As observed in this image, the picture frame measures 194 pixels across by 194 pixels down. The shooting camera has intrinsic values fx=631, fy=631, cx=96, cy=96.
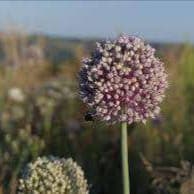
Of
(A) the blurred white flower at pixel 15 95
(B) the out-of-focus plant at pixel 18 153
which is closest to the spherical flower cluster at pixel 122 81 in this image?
(B) the out-of-focus plant at pixel 18 153

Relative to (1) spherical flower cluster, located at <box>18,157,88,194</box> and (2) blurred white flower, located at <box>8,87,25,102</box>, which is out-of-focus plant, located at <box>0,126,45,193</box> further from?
(2) blurred white flower, located at <box>8,87,25,102</box>

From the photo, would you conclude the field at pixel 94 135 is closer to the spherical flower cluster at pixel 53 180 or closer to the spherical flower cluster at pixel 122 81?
the spherical flower cluster at pixel 53 180

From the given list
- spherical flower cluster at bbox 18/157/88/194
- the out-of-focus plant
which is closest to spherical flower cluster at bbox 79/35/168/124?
spherical flower cluster at bbox 18/157/88/194

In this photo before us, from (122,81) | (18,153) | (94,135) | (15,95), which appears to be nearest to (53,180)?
(122,81)

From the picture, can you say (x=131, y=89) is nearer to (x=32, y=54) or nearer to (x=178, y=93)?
(x=178, y=93)

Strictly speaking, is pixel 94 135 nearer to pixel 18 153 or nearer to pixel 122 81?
pixel 18 153

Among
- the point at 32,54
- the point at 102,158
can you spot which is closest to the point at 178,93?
the point at 102,158
